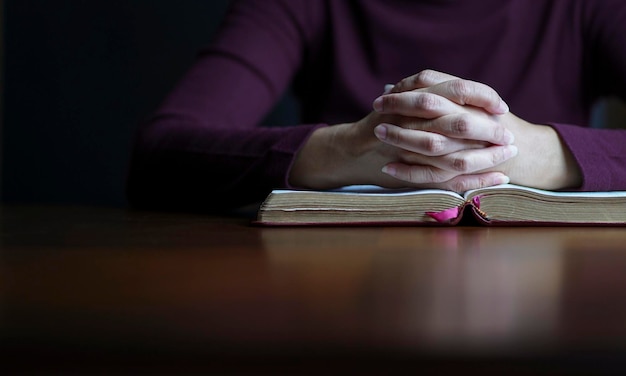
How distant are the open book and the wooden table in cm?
11

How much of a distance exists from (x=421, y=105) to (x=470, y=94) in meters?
0.05

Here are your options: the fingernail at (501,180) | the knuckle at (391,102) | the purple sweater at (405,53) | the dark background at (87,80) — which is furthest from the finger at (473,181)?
the dark background at (87,80)

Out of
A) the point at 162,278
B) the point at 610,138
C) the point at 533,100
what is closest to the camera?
the point at 162,278

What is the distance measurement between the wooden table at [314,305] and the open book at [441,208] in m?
0.11

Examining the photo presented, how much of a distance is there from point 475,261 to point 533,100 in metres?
1.00

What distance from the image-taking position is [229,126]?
43.0 inches

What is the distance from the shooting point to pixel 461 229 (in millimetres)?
731

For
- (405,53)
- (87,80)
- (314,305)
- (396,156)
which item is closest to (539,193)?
(396,156)

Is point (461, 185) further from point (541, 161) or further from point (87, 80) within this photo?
point (87, 80)

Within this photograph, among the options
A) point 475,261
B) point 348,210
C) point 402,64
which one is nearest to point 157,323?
point 475,261

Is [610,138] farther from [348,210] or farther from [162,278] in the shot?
[162,278]

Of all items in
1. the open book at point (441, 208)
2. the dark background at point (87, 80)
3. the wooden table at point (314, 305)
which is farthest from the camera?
the dark background at point (87, 80)

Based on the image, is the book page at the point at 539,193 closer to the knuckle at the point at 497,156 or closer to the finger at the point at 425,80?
the knuckle at the point at 497,156

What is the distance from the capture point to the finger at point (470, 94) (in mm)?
792
